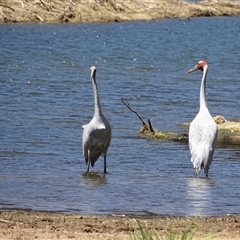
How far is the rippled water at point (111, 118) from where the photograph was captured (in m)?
11.0

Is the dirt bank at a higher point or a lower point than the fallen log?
lower

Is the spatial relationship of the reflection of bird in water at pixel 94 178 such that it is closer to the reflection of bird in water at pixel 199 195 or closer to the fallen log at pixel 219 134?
the reflection of bird in water at pixel 199 195

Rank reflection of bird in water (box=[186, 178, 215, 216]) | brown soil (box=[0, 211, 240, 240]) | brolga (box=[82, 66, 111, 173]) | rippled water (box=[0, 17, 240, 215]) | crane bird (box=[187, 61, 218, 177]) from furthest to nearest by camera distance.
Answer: brolga (box=[82, 66, 111, 173]), crane bird (box=[187, 61, 218, 177]), rippled water (box=[0, 17, 240, 215]), reflection of bird in water (box=[186, 178, 215, 216]), brown soil (box=[0, 211, 240, 240])

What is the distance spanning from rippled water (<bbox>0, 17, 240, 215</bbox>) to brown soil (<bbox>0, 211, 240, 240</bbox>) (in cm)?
83

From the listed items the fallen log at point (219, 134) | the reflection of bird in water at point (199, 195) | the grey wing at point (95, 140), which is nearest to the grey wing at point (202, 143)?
the reflection of bird in water at point (199, 195)

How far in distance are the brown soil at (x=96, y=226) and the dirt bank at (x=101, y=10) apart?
40.2 metres

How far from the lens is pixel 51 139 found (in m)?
16.3

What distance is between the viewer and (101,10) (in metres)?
53.8

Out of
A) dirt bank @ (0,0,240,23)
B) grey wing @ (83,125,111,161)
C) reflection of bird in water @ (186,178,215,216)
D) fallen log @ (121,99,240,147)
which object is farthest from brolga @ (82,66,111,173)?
dirt bank @ (0,0,240,23)

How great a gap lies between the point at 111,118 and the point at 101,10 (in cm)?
3494

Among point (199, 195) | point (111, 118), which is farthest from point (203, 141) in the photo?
point (111, 118)

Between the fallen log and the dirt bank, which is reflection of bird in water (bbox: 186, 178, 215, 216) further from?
the dirt bank

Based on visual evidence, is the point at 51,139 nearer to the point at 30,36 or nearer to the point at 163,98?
the point at 163,98

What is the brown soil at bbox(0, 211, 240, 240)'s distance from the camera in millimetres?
7932
